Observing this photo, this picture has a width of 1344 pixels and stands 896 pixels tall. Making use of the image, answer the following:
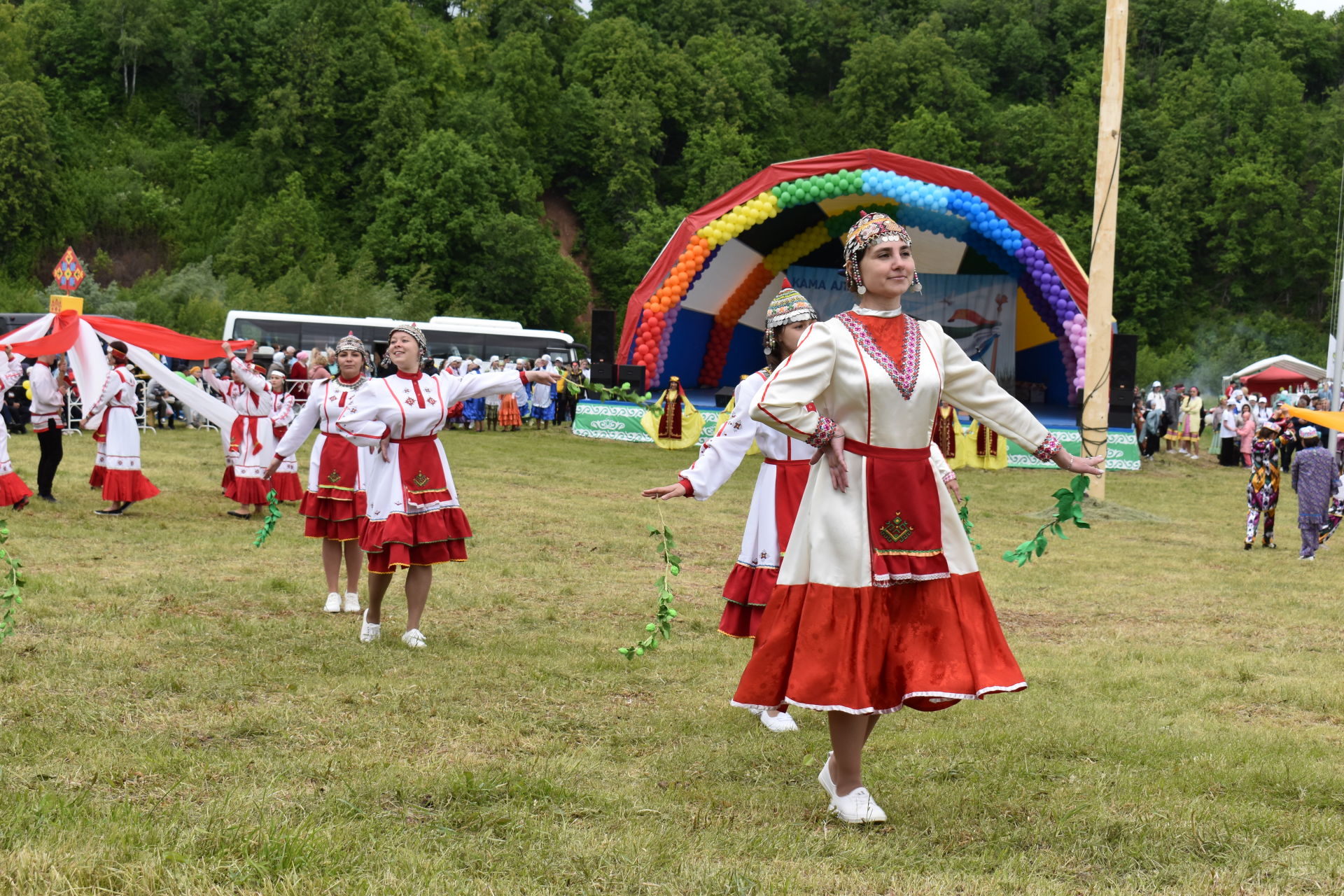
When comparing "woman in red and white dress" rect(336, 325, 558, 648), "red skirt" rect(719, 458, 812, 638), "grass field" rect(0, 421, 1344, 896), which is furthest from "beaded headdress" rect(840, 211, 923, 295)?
"woman in red and white dress" rect(336, 325, 558, 648)

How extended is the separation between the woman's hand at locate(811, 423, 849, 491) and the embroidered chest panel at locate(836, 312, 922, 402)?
0.26 metres

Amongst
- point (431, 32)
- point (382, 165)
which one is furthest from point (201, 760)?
point (431, 32)

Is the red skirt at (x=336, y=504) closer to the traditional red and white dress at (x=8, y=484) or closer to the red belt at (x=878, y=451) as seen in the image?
the traditional red and white dress at (x=8, y=484)

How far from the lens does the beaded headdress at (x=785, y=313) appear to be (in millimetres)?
6109

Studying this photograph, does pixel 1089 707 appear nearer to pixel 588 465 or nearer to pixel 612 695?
pixel 612 695

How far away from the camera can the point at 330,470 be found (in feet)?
30.9

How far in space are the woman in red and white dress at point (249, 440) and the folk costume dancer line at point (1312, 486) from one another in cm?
1123

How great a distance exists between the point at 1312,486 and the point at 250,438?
1161 cm

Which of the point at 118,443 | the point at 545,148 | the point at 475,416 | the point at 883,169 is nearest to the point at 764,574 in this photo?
the point at 118,443

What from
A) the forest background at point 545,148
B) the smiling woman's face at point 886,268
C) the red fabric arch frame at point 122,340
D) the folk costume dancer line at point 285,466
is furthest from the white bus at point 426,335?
the smiling woman's face at point 886,268

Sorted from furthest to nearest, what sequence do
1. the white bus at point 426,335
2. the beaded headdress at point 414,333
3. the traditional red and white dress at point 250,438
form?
the white bus at point 426,335, the traditional red and white dress at point 250,438, the beaded headdress at point 414,333

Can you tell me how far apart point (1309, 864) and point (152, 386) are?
2512 centimetres

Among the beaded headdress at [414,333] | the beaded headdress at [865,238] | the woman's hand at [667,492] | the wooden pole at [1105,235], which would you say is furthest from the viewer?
the wooden pole at [1105,235]

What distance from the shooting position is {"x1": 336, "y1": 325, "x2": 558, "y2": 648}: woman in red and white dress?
24.8ft
